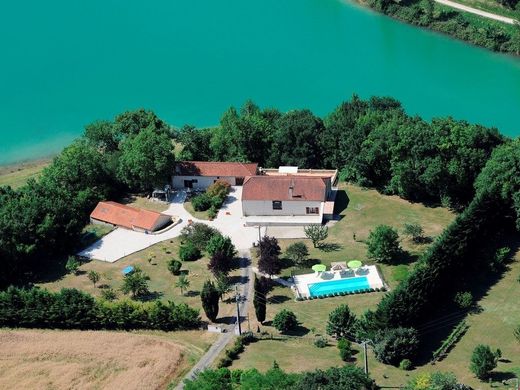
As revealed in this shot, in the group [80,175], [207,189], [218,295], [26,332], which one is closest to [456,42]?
[207,189]

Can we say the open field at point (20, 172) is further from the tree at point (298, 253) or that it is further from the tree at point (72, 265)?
the tree at point (298, 253)

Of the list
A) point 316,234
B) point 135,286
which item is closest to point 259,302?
point 135,286

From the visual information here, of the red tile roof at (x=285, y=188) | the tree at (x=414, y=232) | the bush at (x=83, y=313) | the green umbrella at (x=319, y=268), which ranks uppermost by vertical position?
the red tile roof at (x=285, y=188)

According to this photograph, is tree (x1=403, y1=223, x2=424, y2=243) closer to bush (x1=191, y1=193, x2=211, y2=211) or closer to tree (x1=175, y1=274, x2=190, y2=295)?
bush (x1=191, y1=193, x2=211, y2=211)

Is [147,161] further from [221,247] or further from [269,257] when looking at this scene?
[269,257]

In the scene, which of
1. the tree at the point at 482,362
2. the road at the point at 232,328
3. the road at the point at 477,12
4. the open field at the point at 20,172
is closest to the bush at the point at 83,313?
the road at the point at 232,328

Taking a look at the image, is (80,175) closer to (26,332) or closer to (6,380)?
(26,332)
